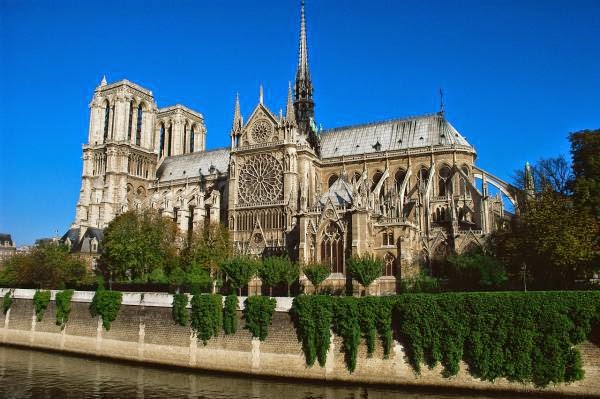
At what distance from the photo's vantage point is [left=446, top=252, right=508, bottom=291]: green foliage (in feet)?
118

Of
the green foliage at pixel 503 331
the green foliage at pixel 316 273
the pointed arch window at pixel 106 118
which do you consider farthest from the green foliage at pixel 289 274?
the pointed arch window at pixel 106 118

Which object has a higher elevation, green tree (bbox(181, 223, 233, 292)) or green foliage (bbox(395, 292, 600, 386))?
green tree (bbox(181, 223, 233, 292))

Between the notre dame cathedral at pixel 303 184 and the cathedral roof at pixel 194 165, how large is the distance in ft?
0.71

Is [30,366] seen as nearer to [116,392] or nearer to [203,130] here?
[116,392]

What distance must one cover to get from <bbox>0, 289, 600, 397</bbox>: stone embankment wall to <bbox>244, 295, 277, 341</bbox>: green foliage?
40 cm

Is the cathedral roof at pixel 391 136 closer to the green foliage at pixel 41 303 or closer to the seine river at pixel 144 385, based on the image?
the green foliage at pixel 41 303

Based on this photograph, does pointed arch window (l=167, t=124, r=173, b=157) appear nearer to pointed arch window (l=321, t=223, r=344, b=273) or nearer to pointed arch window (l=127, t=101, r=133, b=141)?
pointed arch window (l=127, t=101, r=133, b=141)

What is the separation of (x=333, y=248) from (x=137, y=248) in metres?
19.8

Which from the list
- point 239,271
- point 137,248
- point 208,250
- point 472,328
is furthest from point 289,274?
point 137,248

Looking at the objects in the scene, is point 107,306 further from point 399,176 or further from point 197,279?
point 399,176

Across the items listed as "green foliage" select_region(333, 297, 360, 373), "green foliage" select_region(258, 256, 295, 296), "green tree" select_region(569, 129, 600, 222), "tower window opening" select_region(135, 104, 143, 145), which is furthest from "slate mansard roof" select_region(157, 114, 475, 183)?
"green foliage" select_region(333, 297, 360, 373)

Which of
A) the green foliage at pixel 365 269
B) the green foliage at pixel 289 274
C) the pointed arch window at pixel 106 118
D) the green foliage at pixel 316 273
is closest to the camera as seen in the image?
the green foliage at pixel 365 269

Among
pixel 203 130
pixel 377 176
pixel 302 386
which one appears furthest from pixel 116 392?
pixel 203 130

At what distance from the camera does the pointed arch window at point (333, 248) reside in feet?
134
